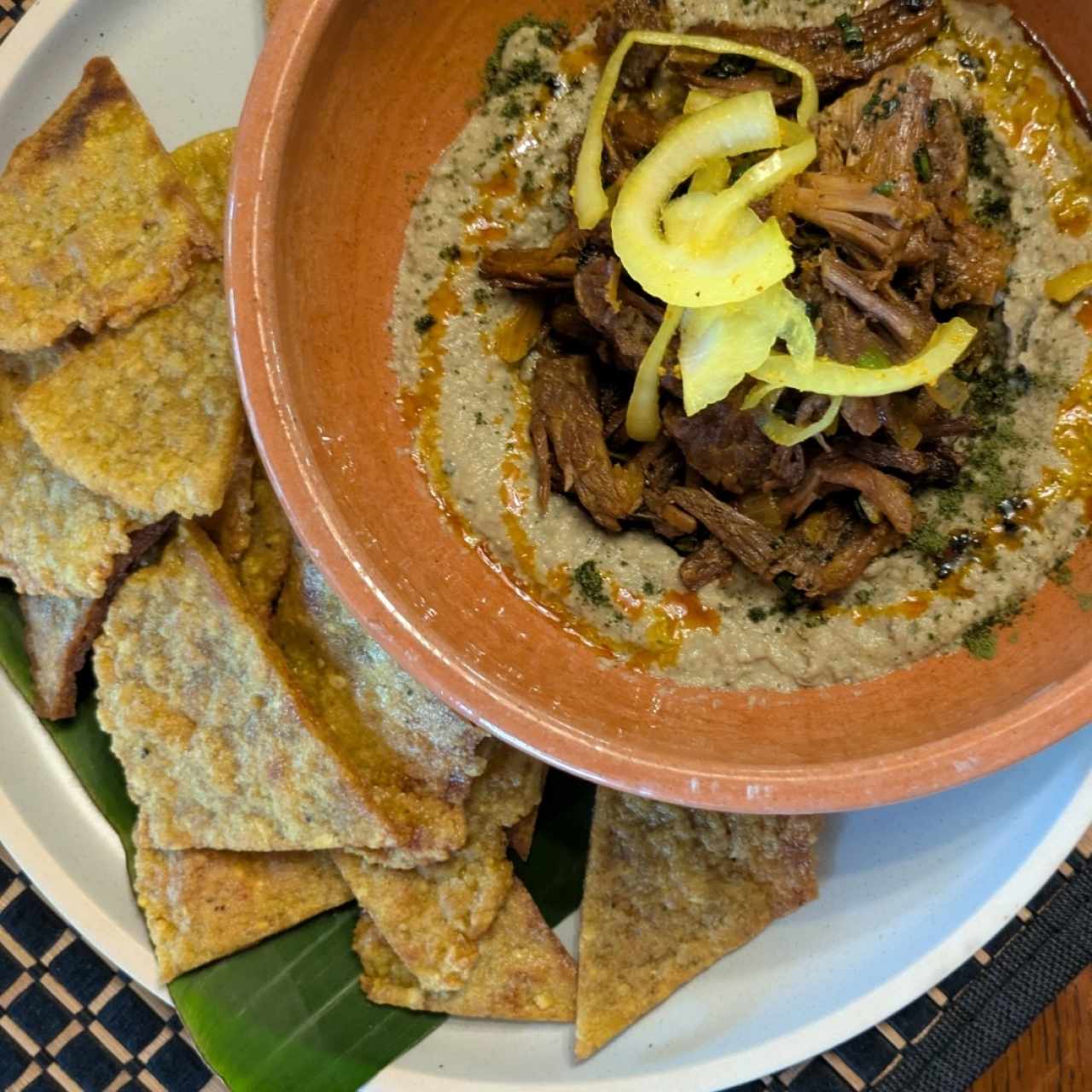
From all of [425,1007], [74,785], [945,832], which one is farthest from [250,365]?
[945,832]

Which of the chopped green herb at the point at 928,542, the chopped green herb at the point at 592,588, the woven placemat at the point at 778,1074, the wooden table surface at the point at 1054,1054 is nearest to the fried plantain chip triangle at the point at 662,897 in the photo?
the woven placemat at the point at 778,1074

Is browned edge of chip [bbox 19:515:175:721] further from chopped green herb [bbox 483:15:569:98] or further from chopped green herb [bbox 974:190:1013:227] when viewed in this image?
chopped green herb [bbox 974:190:1013:227]

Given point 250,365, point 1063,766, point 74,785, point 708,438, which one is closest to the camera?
point 250,365

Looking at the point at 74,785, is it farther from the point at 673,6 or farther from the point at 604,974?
the point at 673,6

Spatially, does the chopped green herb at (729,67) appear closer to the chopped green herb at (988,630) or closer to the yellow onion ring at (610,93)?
the yellow onion ring at (610,93)

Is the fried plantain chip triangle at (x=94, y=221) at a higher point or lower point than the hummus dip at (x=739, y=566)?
higher

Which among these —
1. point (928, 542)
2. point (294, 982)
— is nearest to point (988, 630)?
point (928, 542)
